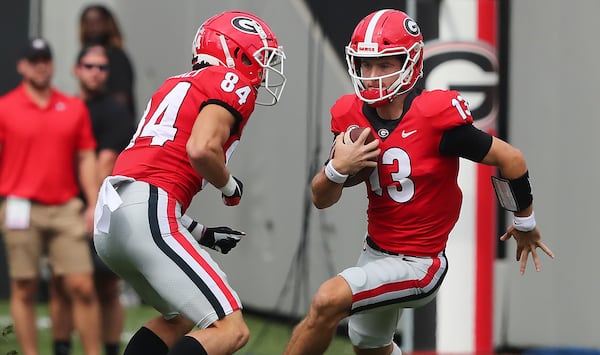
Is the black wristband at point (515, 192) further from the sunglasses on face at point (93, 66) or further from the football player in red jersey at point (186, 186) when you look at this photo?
the sunglasses on face at point (93, 66)

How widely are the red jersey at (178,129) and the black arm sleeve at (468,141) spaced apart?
0.75 metres

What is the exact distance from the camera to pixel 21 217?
7.16 metres

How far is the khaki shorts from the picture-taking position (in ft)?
23.5

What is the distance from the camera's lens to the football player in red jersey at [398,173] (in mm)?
4953

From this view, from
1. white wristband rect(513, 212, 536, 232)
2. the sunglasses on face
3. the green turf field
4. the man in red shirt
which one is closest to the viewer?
white wristband rect(513, 212, 536, 232)

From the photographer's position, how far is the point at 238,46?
5062 millimetres

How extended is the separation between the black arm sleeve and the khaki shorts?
2818mm

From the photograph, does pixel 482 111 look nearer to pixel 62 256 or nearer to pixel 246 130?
pixel 246 130

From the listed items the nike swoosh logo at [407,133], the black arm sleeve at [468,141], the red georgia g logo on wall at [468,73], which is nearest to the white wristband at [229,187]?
the nike swoosh logo at [407,133]

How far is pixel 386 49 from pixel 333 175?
0.52m

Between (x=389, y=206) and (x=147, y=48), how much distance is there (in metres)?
4.03

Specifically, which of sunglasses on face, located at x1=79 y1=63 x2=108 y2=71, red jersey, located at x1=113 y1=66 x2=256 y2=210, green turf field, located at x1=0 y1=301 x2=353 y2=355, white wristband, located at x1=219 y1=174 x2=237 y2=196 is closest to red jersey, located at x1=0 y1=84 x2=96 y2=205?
sunglasses on face, located at x1=79 y1=63 x2=108 y2=71

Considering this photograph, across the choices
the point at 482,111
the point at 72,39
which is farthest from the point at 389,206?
the point at 72,39

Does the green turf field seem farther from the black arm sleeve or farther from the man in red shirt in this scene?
the black arm sleeve
